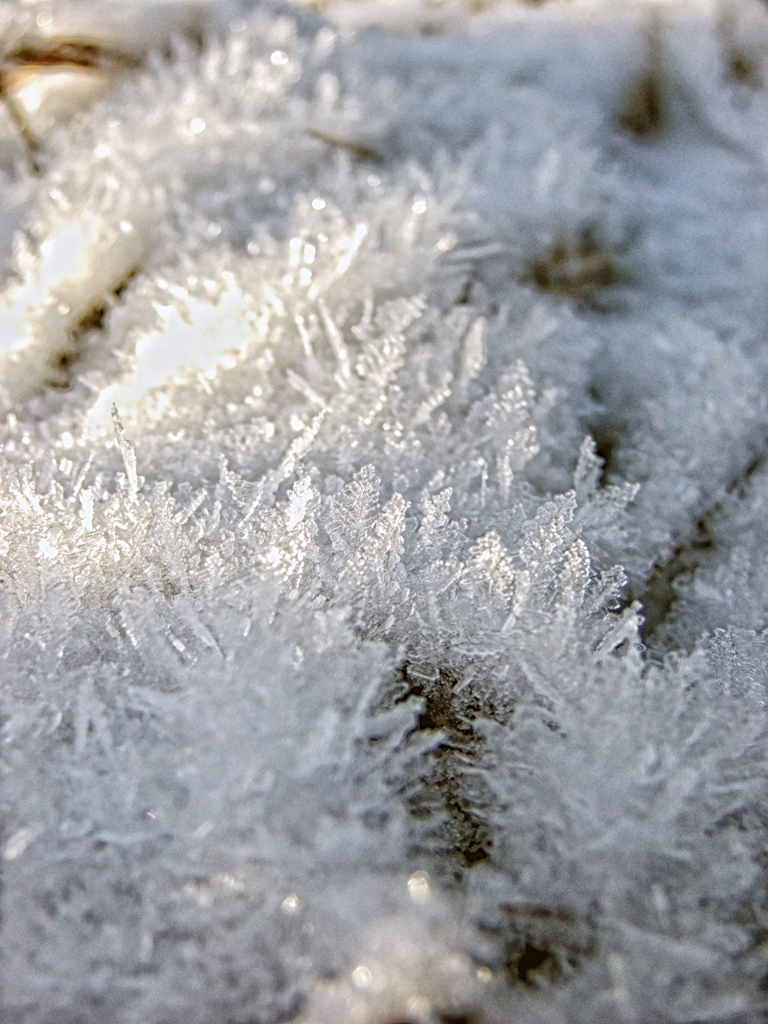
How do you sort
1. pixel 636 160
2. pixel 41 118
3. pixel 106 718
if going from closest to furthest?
pixel 106 718
pixel 41 118
pixel 636 160

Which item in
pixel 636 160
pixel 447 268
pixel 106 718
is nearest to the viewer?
pixel 106 718

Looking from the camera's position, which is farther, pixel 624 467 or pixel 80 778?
pixel 624 467

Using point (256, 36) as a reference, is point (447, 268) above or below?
below

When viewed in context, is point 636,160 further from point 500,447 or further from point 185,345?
point 185,345

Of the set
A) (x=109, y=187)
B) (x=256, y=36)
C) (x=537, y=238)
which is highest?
(x=256, y=36)

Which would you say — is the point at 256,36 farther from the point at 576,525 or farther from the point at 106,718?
the point at 106,718

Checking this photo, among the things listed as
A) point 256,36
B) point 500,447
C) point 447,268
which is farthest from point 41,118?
point 500,447
